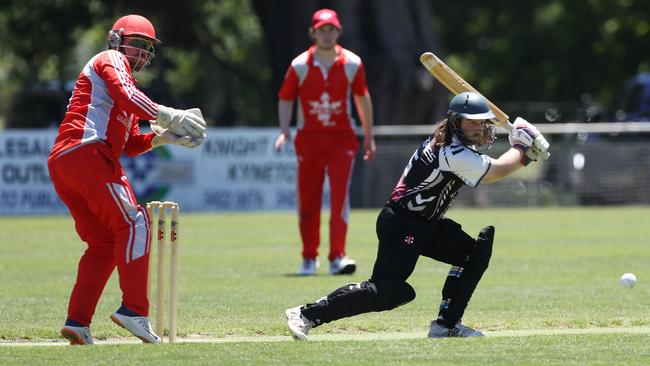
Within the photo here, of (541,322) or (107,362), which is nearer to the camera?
(107,362)

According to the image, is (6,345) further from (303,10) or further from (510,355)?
(303,10)

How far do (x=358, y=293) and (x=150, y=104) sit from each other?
1739 mm

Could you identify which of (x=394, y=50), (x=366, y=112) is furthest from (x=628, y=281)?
(x=394, y=50)

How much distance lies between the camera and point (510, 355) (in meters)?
7.22

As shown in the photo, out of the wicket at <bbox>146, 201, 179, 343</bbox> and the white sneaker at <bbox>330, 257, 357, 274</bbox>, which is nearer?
the wicket at <bbox>146, 201, 179, 343</bbox>

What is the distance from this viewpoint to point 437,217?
823 cm

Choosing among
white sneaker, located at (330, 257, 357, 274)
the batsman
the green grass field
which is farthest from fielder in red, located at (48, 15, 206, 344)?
white sneaker, located at (330, 257, 357, 274)

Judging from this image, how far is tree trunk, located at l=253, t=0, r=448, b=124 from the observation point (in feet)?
88.8

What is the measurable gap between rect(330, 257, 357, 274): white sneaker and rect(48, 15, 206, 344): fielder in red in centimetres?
454

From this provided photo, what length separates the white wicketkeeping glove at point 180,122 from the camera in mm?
7797

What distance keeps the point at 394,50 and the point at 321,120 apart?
47.8 ft

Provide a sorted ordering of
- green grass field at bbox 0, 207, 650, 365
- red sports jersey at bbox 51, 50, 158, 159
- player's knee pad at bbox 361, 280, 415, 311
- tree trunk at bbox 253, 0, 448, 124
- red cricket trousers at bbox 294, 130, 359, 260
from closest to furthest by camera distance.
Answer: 1. green grass field at bbox 0, 207, 650, 365
2. red sports jersey at bbox 51, 50, 158, 159
3. player's knee pad at bbox 361, 280, 415, 311
4. red cricket trousers at bbox 294, 130, 359, 260
5. tree trunk at bbox 253, 0, 448, 124

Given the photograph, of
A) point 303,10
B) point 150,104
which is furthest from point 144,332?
point 303,10

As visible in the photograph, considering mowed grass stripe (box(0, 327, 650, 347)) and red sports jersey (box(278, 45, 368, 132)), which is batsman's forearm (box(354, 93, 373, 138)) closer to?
red sports jersey (box(278, 45, 368, 132))
